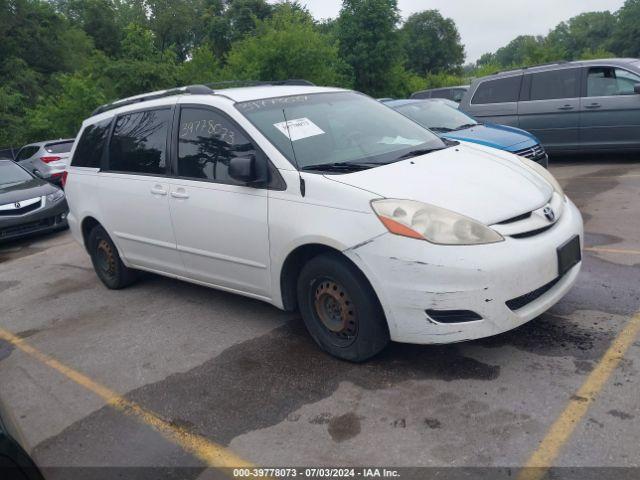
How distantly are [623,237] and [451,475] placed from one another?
418cm

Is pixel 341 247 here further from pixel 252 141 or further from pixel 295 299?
pixel 252 141

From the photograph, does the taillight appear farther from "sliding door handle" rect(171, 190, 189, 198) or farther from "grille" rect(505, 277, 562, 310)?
"grille" rect(505, 277, 562, 310)

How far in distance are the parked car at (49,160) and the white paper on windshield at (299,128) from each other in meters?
11.3

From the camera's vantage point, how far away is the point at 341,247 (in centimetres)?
362

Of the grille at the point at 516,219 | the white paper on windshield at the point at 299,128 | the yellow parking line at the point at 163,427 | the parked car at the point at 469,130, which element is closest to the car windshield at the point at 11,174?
the parked car at the point at 469,130

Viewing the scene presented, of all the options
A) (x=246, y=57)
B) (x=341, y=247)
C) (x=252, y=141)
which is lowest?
(x=341, y=247)

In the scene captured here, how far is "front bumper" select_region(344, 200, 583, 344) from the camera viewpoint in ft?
→ 11.0

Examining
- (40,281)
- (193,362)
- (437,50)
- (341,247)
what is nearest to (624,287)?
(341,247)

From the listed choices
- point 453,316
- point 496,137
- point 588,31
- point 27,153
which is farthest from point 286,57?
point 588,31

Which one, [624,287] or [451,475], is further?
[624,287]

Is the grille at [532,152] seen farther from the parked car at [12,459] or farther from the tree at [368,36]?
the tree at [368,36]

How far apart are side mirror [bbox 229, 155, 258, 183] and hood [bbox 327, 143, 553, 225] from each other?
574 millimetres

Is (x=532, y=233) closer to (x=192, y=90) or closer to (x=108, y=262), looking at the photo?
(x=192, y=90)

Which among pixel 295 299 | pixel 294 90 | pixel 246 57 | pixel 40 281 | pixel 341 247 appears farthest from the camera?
pixel 246 57
